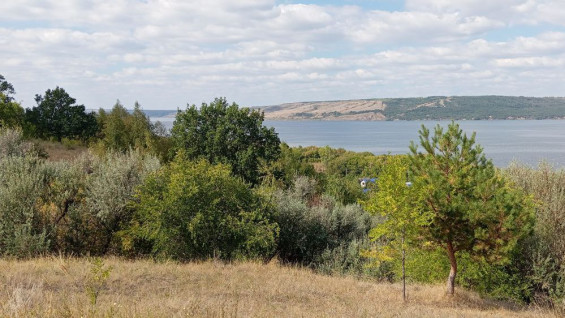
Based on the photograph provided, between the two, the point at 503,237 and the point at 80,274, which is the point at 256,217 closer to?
the point at 80,274

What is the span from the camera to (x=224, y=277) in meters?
14.5

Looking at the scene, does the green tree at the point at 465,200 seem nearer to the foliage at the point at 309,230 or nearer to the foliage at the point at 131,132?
the foliage at the point at 309,230

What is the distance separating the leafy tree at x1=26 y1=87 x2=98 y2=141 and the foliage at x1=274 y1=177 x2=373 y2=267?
43.6m

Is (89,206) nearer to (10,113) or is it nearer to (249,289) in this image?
(249,289)

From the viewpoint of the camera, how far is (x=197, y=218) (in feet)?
61.1

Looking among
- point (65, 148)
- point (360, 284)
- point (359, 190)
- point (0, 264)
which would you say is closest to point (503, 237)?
point (360, 284)

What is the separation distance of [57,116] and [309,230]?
46981mm

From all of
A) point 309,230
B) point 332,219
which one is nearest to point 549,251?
point 332,219

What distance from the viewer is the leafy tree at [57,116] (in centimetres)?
5783

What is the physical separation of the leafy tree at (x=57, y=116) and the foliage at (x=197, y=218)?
44072 mm

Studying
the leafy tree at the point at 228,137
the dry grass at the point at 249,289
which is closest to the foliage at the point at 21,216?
the dry grass at the point at 249,289

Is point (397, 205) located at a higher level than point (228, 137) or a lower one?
lower

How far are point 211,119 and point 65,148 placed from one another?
25210 mm

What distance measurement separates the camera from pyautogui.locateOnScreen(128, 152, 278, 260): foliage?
18.6m
